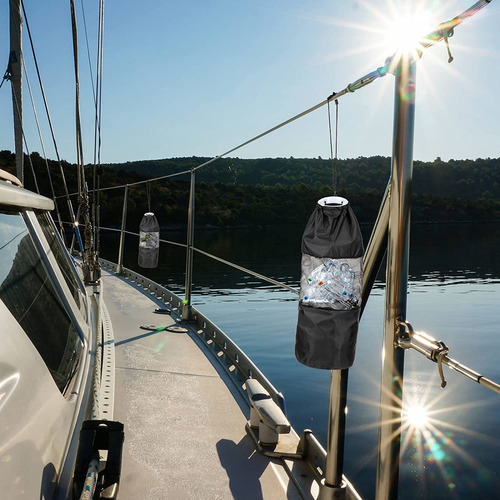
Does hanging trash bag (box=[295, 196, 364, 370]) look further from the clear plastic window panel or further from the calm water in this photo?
the calm water

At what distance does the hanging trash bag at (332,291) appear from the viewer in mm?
1351

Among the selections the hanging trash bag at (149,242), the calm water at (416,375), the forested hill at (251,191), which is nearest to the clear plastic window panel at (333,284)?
the calm water at (416,375)

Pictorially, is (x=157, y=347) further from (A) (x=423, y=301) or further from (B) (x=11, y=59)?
(A) (x=423, y=301)

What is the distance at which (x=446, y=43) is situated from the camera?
1.18 meters

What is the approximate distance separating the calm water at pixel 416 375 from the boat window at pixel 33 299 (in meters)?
4.51

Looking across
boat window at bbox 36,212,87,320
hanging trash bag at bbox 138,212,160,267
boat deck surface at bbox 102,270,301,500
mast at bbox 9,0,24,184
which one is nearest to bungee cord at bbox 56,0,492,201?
boat window at bbox 36,212,87,320

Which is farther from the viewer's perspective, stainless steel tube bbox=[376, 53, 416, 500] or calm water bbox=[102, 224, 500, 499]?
calm water bbox=[102, 224, 500, 499]

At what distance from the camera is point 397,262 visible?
1306mm

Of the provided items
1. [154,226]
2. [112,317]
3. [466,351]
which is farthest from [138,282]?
[466,351]

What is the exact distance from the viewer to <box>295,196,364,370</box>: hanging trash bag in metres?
1.35

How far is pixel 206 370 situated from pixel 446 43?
2.31m

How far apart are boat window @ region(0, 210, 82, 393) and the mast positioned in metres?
3.61

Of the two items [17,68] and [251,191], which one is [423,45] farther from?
[251,191]

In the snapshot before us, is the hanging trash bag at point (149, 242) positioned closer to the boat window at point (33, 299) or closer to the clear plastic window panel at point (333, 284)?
the boat window at point (33, 299)
